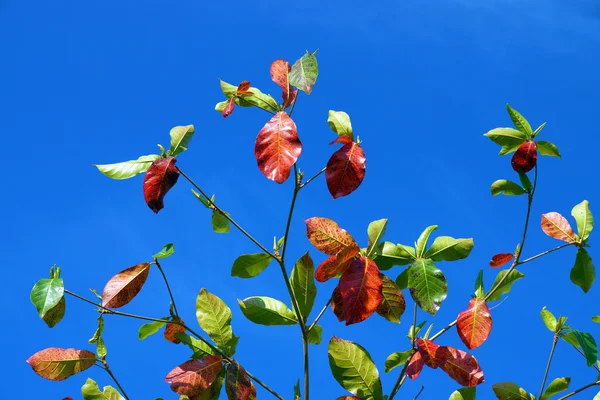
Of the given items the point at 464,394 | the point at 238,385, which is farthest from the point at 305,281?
the point at 464,394

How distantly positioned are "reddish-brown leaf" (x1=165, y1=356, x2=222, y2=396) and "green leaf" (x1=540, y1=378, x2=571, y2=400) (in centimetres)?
133

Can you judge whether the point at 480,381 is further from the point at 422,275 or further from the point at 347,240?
the point at 347,240

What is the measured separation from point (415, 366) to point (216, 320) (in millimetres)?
711

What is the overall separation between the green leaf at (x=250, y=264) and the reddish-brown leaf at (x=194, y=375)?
1.02 ft

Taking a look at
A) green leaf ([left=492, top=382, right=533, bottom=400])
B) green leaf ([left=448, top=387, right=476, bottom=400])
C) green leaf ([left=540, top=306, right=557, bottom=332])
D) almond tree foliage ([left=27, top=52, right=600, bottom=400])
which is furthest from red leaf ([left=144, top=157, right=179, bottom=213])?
green leaf ([left=540, top=306, right=557, bottom=332])

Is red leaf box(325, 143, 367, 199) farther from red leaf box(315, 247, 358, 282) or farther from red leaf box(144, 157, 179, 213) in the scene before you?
red leaf box(144, 157, 179, 213)

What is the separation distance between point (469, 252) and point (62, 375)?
148cm

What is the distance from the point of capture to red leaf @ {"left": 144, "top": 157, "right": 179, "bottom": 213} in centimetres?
187

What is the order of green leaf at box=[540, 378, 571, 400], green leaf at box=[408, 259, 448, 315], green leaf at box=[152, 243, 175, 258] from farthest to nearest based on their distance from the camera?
green leaf at box=[540, 378, 571, 400] → green leaf at box=[152, 243, 175, 258] → green leaf at box=[408, 259, 448, 315]

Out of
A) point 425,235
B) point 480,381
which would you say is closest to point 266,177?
point 425,235

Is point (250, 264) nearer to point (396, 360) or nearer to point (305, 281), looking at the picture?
point (305, 281)

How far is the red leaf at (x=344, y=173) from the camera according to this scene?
195cm

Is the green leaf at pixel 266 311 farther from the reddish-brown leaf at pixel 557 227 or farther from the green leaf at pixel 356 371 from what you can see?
the reddish-brown leaf at pixel 557 227

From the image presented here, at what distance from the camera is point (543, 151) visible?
234cm
